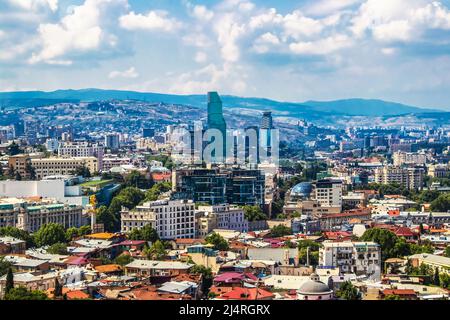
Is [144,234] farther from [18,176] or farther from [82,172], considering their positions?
[82,172]

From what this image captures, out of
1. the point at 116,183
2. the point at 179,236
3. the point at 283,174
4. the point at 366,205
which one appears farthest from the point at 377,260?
the point at 283,174

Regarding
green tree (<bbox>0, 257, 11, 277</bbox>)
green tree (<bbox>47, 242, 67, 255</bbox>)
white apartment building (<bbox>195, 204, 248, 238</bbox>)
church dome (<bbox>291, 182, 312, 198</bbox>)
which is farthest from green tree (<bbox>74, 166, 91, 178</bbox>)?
green tree (<bbox>0, 257, 11, 277</bbox>)

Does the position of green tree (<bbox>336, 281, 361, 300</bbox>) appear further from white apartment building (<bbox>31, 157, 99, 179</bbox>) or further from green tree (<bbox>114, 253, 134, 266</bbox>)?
white apartment building (<bbox>31, 157, 99, 179</bbox>)

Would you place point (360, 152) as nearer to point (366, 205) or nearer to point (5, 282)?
point (366, 205)

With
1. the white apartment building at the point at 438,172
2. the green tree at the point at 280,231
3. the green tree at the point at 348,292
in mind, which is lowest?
the white apartment building at the point at 438,172

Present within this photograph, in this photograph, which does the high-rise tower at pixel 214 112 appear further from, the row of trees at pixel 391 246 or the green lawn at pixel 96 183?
the row of trees at pixel 391 246

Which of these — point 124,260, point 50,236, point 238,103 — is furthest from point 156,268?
point 238,103

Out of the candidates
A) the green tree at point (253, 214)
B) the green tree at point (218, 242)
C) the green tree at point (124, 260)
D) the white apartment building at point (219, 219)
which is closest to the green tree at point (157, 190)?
the green tree at point (253, 214)
